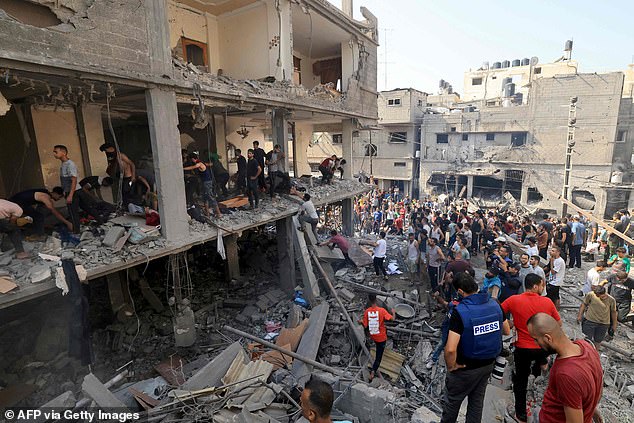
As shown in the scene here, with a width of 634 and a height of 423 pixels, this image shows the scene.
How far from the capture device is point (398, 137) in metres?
31.3

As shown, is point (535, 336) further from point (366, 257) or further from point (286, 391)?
point (366, 257)

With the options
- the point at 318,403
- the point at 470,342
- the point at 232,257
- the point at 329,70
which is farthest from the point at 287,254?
the point at 329,70

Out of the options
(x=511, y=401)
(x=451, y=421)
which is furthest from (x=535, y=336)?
(x=511, y=401)

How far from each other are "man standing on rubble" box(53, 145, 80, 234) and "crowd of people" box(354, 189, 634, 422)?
233 inches

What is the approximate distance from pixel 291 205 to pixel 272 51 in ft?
16.1

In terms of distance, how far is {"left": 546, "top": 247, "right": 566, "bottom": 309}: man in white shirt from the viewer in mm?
7211

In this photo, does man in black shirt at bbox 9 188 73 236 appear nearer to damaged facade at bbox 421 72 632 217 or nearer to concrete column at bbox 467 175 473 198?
damaged facade at bbox 421 72 632 217

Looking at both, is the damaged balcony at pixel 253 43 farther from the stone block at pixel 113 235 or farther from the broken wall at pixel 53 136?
the stone block at pixel 113 235

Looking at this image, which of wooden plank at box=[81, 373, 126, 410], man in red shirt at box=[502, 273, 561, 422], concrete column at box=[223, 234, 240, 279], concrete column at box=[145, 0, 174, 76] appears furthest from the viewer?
concrete column at box=[223, 234, 240, 279]

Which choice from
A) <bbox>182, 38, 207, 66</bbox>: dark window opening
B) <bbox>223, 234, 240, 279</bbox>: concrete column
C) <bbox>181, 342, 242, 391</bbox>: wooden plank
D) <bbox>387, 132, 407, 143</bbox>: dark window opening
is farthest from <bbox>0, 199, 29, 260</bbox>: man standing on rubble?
<bbox>387, 132, 407, 143</bbox>: dark window opening

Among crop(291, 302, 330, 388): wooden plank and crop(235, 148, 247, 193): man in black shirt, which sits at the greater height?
crop(235, 148, 247, 193): man in black shirt

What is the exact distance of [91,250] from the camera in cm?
601

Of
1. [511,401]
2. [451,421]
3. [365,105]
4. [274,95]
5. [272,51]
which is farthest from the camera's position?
[365,105]

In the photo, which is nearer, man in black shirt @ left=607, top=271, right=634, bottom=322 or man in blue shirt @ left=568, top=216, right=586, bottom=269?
man in black shirt @ left=607, top=271, right=634, bottom=322
